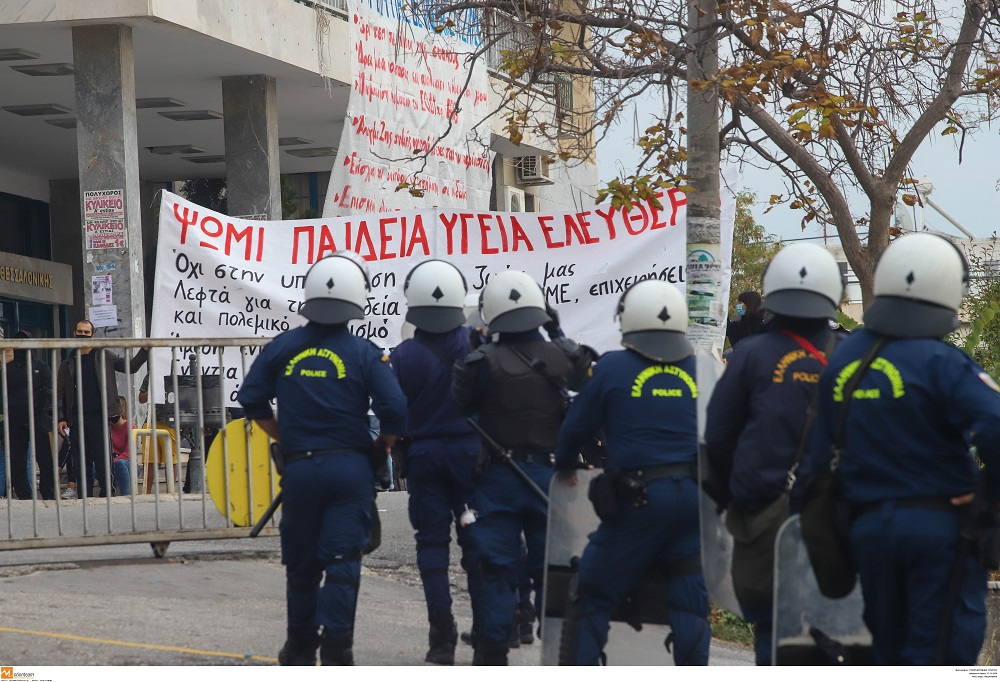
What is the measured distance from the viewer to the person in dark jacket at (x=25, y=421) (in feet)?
31.4

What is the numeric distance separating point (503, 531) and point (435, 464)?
63 centimetres

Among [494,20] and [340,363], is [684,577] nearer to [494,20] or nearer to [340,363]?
[340,363]

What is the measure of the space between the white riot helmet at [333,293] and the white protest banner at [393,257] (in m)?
4.25

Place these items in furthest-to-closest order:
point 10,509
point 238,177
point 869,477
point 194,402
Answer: point 238,177 < point 194,402 < point 10,509 < point 869,477

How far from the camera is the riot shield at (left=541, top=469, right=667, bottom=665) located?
18.6ft


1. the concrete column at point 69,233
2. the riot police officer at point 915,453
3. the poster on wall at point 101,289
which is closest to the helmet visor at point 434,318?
the riot police officer at point 915,453

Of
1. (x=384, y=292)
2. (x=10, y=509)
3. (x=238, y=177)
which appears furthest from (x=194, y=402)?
(x=238, y=177)

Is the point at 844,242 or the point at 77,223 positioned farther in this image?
the point at 77,223

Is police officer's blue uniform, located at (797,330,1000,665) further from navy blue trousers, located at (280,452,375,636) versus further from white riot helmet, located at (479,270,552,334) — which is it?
navy blue trousers, located at (280,452,375,636)

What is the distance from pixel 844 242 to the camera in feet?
34.4

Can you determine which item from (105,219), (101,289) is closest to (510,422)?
(101,289)

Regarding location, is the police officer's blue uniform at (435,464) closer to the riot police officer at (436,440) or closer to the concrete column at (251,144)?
the riot police officer at (436,440)

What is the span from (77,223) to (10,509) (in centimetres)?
1362

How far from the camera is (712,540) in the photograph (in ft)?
17.9
